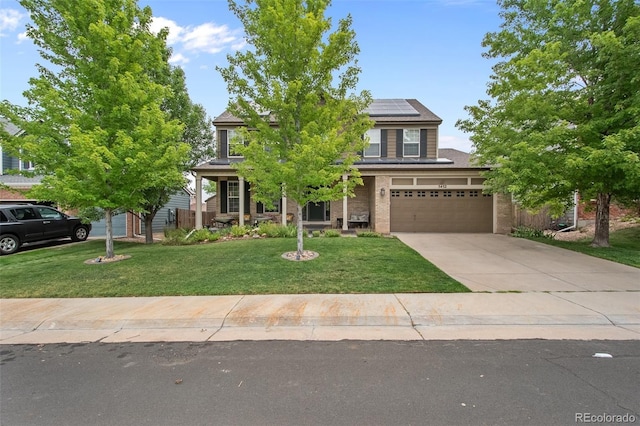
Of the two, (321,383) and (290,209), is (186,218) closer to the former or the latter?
(290,209)

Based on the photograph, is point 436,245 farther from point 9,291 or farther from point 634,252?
point 9,291

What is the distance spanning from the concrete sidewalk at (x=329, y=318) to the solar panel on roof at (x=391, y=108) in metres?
14.0

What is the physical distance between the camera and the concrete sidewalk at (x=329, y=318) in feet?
15.8

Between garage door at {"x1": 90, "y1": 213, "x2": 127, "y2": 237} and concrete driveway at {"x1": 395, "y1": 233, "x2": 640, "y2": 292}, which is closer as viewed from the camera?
concrete driveway at {"x1": 395, "y1": 233, "x2": 640, "y2": 292}

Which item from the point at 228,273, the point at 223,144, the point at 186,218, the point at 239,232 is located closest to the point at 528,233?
the point at 239,232

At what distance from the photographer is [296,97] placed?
8.98m

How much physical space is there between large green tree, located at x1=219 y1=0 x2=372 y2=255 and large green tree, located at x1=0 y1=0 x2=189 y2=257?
232cm

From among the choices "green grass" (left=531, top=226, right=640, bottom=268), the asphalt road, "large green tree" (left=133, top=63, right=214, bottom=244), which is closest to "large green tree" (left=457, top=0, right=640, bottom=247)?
"green grass" (left=531, top=226, right=640, bottom=268)

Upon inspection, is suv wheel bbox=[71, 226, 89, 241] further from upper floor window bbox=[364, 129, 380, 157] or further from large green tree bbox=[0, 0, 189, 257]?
upper floor window bbox=[364, 129, 380, 157]

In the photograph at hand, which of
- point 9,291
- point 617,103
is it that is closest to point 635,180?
point 617,103

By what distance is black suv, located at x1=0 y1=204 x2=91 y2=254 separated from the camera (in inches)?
488

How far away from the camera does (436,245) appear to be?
1219 cm

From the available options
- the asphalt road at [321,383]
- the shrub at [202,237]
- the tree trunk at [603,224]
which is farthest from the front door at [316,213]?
the asphalt road at [321,383]

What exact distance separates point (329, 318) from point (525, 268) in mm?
6000
